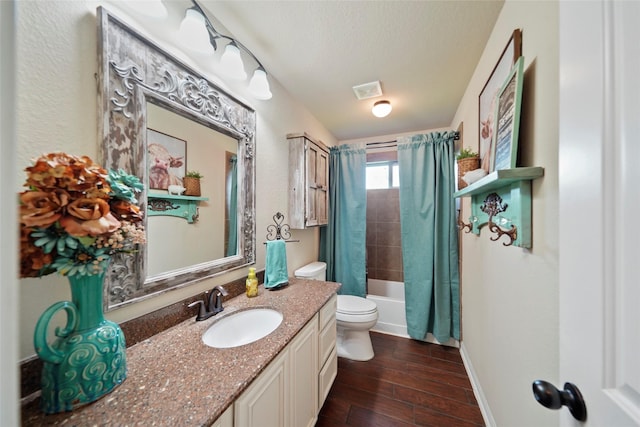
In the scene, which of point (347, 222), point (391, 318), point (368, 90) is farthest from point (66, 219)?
point (391, 318)

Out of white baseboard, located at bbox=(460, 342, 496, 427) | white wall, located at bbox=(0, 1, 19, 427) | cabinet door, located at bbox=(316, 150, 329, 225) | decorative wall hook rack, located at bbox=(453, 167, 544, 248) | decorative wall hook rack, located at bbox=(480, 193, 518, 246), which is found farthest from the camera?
cabinet door, located at bbox=(316, 150, 329, 225)

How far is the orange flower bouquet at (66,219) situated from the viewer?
0.54 m

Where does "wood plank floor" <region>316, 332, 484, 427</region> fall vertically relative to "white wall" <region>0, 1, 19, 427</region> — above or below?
below

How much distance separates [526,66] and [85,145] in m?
1.71

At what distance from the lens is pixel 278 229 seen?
5.73 feet

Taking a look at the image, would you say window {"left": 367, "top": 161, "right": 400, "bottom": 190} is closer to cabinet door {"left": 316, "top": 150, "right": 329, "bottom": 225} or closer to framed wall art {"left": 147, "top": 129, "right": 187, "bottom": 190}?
cabinet door {"left": 316, "top": 150, "right": 329, "bottom": 225}

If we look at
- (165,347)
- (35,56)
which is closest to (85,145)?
(35,56)

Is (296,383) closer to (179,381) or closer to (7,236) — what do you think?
(179,381)

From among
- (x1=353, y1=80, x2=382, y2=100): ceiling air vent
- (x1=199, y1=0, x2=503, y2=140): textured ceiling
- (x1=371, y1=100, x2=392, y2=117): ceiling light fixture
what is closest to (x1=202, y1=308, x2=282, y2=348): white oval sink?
(x1=199, y1=0, x2=503, y2=140): textured ceiling

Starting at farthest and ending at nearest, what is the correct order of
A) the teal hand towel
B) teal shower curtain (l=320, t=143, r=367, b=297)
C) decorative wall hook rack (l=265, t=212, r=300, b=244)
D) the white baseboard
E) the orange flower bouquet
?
teal shower curtain (l=320, t=143, r=367, b=297), decorative wall hook rack (l=265, t=212, r=300, b=244), the teal hand towel, the white baseboard, the orange flower bouquet

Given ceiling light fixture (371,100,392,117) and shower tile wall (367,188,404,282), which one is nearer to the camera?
ceiling light fixture (371,100,392,117)

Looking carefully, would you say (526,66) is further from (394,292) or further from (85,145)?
(394,292)

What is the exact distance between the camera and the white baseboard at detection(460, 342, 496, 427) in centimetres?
134

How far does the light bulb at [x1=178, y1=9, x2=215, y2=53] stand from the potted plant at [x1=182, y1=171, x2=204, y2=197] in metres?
0.59
